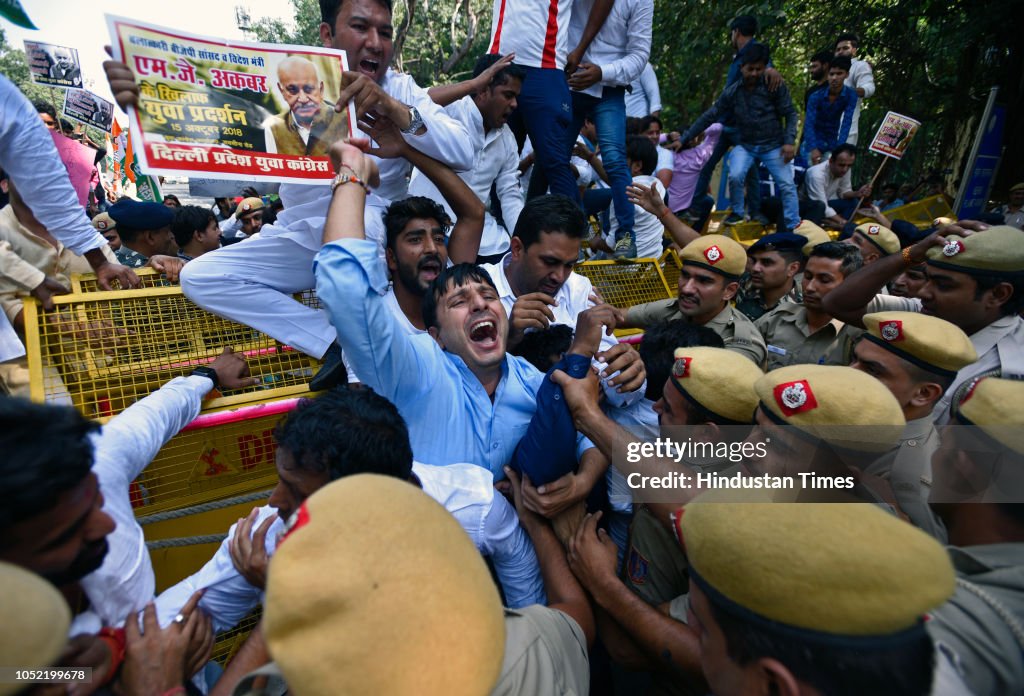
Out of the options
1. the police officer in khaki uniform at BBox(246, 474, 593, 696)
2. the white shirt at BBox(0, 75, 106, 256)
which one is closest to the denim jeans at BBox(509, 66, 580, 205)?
the white shirt at BBox(0, 75, 106, 256)

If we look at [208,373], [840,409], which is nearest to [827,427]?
[840,409]

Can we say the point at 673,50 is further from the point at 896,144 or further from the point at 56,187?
the point at 56,187

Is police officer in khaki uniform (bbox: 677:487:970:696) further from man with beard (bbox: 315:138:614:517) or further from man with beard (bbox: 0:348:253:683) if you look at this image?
man with beard (bbox: 0:348:253:683)

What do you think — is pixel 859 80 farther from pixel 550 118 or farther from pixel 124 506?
pixel 124 506

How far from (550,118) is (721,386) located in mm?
3014

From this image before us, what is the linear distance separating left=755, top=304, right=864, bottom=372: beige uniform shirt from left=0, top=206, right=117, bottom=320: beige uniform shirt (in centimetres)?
447

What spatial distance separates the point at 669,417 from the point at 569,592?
78 centimetres

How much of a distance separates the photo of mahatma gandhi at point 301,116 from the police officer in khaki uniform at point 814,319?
3186 millimetres

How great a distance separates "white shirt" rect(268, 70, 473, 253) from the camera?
2.94m

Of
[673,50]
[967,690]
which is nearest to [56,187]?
[967,690]

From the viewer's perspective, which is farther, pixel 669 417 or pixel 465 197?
pixel 465 197

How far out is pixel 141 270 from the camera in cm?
312

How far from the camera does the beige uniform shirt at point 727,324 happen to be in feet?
10.1

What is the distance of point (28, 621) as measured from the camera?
74 centimetres
